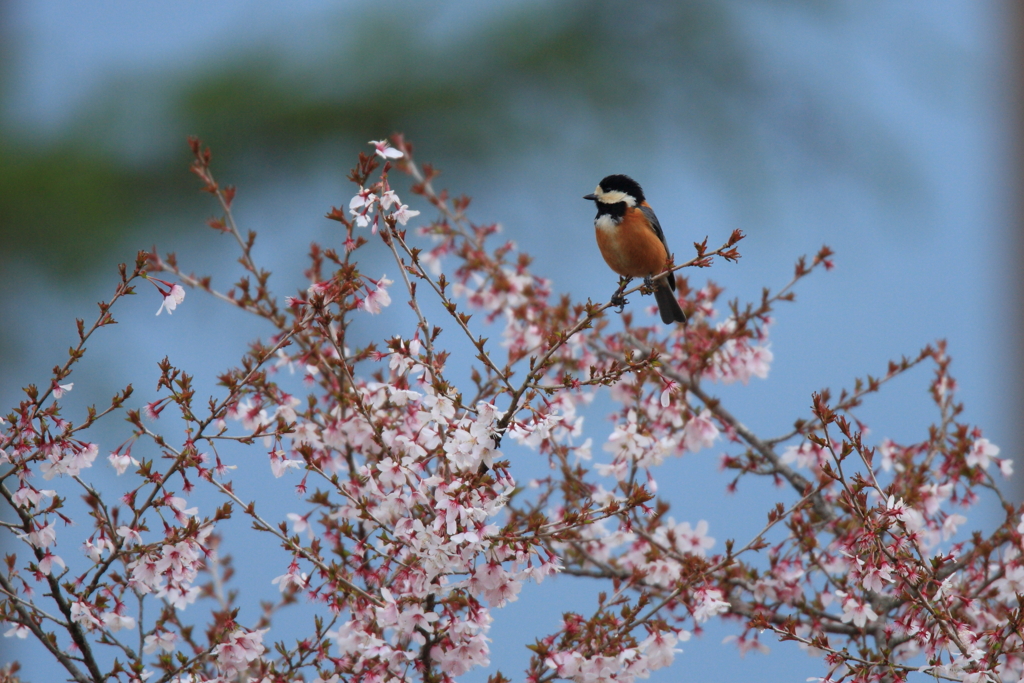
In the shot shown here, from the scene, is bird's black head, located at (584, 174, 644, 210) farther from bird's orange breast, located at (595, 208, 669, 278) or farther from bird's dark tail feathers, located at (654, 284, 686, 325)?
bird's dark tail feathers, located at (654, 284, 686, 325)

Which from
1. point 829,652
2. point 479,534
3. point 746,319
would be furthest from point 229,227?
point 829,652

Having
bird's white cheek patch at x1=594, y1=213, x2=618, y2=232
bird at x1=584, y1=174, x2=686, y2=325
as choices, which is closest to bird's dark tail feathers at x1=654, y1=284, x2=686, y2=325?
bird at x1=584, y1=174, x2=686, y2=325

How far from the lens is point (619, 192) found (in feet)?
10.0

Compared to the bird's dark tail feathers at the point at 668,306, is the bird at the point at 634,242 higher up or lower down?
higher up

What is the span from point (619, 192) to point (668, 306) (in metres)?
0.49

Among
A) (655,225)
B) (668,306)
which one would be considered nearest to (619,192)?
(655,225)

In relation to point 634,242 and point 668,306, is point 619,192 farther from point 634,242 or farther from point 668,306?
point 668,306

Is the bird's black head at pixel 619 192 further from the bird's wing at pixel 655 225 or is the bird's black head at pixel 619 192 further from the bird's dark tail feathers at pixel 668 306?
the bird's dark tail feathers at pixel 668 306

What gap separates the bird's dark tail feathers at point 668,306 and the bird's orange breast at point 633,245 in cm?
7

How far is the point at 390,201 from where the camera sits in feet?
5.88

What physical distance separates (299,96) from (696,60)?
7.01 ft

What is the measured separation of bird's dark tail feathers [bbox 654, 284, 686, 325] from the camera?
2.84m

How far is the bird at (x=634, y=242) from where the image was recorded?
2.86 m

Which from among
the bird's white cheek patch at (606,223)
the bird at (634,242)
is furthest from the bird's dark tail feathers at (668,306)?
the bird's white cheek patch at (606,223)
